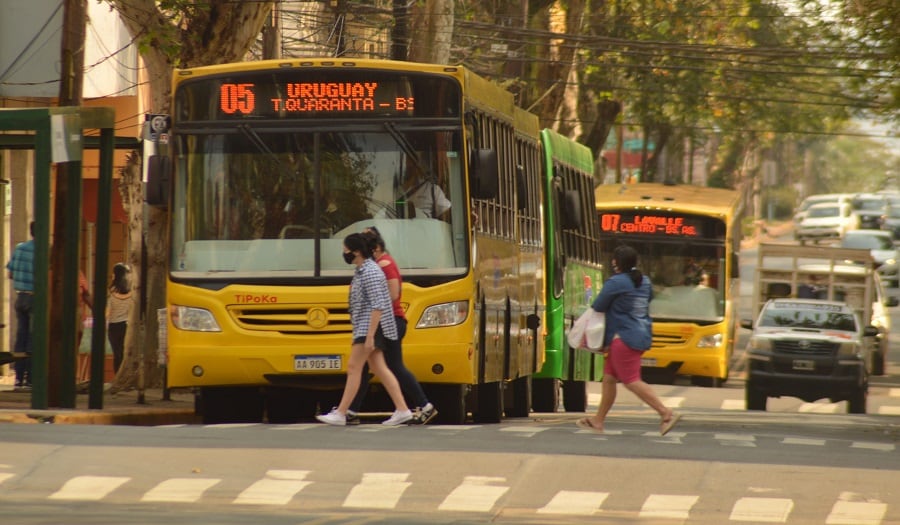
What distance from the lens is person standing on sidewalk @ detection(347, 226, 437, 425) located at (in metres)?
14.0

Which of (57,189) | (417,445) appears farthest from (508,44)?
(417,445)

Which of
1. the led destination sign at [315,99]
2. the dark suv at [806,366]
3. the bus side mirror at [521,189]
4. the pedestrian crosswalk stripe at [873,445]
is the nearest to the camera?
the pedestrian crosswalk stripe at [873,445]

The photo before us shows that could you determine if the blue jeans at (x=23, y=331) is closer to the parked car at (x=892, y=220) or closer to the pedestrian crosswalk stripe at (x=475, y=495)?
the pedestrian crosswalk stripe at (x=475, y=495)

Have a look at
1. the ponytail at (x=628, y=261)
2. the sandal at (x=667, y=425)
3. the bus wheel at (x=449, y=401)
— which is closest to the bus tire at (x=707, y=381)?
the bus wheel at (x=449, y=401)

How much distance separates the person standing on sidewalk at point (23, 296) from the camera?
19266mm

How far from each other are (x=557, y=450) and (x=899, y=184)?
176m

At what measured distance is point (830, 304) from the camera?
27812 mm

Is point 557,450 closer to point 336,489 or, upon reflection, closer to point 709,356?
point 336,489

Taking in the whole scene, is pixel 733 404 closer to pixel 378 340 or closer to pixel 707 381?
pixel 707 381

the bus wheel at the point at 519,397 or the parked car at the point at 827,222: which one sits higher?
the parked car at the point at 827,222

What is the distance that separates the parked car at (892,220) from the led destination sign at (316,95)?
203 feet

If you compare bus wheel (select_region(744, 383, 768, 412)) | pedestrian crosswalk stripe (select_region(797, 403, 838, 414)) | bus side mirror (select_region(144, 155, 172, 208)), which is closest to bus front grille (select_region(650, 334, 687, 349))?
pedestrian crosswalk stripe (select_region(797, 403, 838, 414))

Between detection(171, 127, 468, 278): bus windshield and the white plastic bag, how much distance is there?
104 centimetres

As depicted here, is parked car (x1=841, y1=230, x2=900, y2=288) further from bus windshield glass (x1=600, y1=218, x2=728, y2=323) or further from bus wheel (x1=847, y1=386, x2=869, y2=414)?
bus wheel (x1=847, y1=386, x2=869, y2=414)
